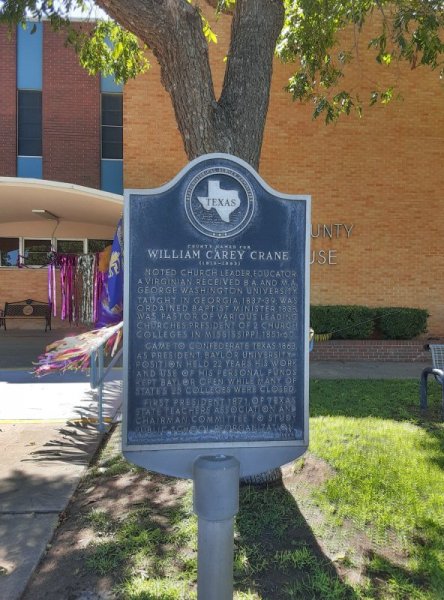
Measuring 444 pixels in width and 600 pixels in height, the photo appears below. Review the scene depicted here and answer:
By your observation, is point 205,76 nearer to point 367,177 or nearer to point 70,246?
point 367,177

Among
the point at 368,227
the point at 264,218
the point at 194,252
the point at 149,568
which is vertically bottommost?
the point at 149,568

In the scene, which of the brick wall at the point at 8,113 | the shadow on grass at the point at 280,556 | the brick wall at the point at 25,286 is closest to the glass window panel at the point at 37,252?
the brick wall at the point at 25,286

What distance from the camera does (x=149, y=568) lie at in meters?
3.03

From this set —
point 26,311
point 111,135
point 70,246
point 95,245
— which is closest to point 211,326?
point 26,311

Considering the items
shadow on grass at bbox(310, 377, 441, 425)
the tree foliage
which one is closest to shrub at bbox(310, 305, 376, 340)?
shadow on grass at bbox(310, 377, 441, 425)

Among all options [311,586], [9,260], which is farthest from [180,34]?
[9,260]

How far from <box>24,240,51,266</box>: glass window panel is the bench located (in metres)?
1.52

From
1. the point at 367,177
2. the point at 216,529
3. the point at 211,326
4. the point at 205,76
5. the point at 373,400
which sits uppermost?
the point at 367,177

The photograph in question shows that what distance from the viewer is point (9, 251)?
54.2ft

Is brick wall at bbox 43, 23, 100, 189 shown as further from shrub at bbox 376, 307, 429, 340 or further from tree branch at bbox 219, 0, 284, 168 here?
tree branch at bbox 219, 0, 284, 168

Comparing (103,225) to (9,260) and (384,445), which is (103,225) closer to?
(9,260)

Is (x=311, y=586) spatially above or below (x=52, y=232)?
below

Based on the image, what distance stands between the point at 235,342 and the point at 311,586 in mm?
1413

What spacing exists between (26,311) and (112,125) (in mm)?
6603
